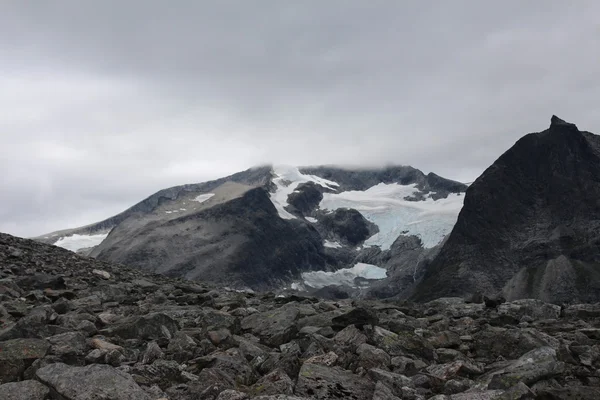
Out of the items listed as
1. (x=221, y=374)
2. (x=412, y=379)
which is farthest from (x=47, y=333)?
(x=412, y=379)

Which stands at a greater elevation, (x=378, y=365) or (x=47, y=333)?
(x=47, y=333)

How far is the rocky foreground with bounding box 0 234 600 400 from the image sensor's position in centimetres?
691

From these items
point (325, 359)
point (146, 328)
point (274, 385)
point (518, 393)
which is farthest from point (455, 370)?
point (146, 328)

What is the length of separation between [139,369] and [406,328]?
6.47 metres

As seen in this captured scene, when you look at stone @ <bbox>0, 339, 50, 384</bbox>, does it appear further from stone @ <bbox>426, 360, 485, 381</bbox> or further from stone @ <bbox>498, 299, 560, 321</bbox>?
stone @ <bbox>498, 299, 560, 321</bbox>

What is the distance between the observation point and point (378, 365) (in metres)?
8.43

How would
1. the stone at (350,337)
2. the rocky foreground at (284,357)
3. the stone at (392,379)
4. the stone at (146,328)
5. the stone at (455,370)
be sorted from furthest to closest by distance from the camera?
the stone at (146,328)
the stone at (350,337)
the stone at (455,370)
the stone at (392,379)
the rocky foreground at (284,357)

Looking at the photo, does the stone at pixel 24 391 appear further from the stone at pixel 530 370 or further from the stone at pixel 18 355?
the stone at pixel 530 370

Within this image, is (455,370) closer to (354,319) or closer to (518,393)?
(518,393)

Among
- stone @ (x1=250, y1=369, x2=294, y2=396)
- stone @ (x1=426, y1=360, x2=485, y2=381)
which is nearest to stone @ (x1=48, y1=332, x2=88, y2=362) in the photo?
stone @ (x1=250, y1=369, x2=294, y2=396)

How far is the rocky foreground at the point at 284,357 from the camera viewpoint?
272 inches

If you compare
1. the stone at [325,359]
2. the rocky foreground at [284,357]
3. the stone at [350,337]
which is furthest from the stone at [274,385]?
the stone at [350,337]

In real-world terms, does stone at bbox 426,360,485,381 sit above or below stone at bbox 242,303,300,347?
below

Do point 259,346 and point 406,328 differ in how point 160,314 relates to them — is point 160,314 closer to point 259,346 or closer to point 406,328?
point 259,346
